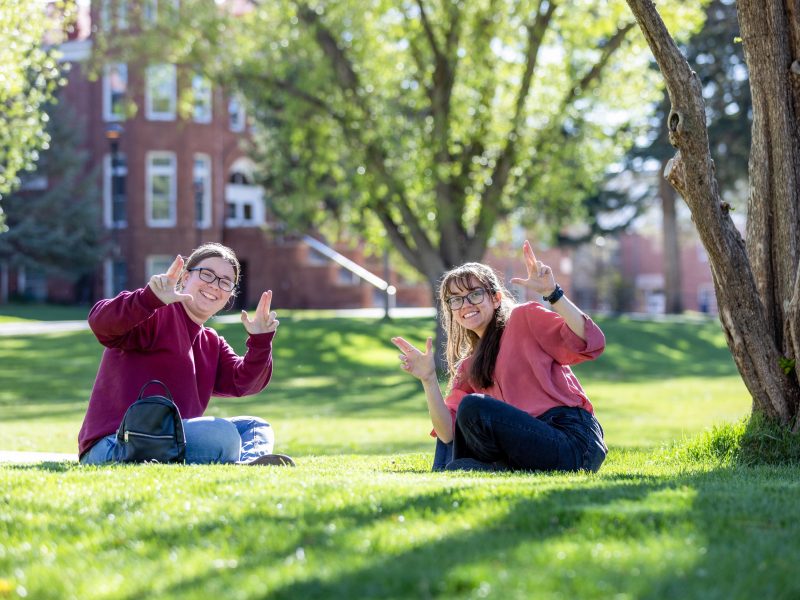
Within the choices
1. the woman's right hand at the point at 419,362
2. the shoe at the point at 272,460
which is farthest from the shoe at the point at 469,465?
the shoe at the point at 272,460

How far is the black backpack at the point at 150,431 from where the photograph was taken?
6.29m

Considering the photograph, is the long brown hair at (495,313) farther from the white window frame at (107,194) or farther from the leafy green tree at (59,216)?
the white window frame at (107,194)

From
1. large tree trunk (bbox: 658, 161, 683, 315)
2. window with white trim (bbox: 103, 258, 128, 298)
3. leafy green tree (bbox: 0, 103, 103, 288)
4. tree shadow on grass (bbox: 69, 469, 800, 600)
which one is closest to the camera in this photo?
tree shadow on grass (bbox: 69, 469, 800, 600)

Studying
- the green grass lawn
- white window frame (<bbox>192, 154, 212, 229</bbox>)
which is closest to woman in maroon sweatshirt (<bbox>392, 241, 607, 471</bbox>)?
the green grass lawn

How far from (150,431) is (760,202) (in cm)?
429

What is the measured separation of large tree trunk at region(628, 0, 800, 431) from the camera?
7.36 meters

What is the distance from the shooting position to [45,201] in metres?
38.1

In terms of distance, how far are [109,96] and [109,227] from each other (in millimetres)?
4859

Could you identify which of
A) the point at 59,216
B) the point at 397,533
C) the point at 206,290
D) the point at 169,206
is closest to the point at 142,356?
the point at 206,290

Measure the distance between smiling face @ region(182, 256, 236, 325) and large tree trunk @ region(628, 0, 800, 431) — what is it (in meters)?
2.93

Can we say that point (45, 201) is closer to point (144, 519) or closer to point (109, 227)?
point (109, 227)

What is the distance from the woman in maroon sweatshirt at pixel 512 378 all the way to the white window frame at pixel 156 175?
120 feet

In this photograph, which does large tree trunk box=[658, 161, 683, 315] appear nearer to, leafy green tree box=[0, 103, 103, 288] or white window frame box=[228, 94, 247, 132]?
white window frame box=[228, 94, 247, 132]

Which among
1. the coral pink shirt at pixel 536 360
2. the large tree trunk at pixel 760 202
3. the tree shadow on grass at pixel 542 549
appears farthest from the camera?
the large tree trunk at pixel 760 202
